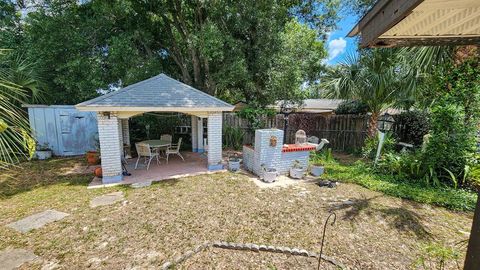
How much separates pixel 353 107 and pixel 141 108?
10319 millimetres

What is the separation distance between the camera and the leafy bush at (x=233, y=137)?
11.5 metres

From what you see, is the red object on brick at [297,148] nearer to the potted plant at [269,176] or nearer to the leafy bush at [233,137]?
the potted plant at [269,176]

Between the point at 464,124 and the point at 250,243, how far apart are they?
Result: 6700 millimetres

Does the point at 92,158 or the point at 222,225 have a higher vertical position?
the point at 92,158

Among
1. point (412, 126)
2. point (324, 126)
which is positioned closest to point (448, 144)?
point (412, 126)

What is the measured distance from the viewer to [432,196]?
5.41m

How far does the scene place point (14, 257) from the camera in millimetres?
3318

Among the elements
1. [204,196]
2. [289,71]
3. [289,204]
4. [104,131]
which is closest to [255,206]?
[289,204]

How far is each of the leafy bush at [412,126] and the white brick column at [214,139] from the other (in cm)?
807

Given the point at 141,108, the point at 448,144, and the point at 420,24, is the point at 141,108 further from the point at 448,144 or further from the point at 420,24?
the point at 448,144

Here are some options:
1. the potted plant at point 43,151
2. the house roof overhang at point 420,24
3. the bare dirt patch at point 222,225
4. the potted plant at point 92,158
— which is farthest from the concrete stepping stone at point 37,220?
the house roof overhang at point 420,24

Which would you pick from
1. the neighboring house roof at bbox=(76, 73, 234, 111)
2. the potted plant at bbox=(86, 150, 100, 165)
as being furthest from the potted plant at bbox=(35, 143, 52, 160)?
the neighboring house roof at bbox=(76, 73, 234, 111)

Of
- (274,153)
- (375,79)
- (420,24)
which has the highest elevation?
(375,79)

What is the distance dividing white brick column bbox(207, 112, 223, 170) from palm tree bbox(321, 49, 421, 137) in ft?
15.1
